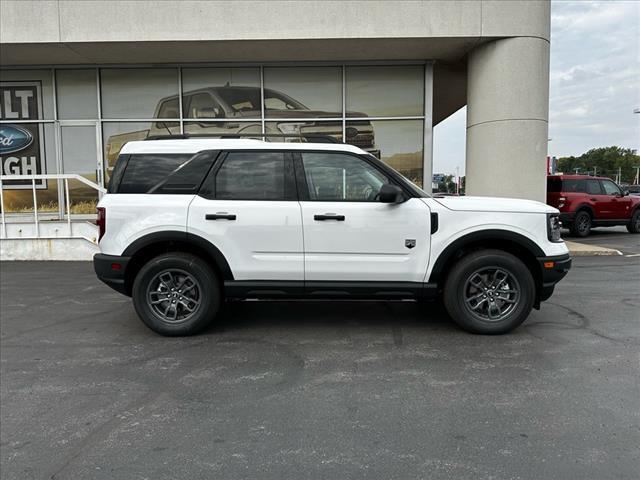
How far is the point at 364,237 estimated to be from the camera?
488cm

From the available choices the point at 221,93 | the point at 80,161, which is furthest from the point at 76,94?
the point at 221,93

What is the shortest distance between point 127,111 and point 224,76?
2.77m

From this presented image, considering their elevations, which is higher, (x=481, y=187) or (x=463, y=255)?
(x=481, y=187)

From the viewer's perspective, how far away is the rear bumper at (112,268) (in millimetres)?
5016

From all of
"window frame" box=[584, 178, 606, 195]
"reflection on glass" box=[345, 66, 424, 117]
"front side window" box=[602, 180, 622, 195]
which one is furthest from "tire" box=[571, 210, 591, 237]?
"reflection on glass" box=[345, 66, 424, 117]

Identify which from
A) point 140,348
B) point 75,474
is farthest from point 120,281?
point 75,474

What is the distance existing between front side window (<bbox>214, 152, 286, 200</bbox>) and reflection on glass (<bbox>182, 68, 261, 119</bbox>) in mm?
8403

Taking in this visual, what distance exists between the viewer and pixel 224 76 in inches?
509

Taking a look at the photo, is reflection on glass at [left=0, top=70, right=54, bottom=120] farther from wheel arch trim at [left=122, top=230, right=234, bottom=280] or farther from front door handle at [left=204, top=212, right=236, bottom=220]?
front door handle at [left=204, top=212, right=236, bottom=220]

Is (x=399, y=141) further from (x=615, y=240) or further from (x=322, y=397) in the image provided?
(x=322, y=397)

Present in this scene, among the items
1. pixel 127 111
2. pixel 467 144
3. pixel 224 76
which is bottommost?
pixel 467 144

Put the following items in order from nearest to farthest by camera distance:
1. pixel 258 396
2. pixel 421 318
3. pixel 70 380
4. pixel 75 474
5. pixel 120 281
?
pixel 75 474 → pixel 258 396 → pixel 70 380 → pixel 120 281 → pixel 421 318

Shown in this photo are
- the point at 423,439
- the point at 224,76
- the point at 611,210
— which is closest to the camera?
the point at 423,439

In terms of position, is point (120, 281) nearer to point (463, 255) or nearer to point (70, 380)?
point (70, 380)
